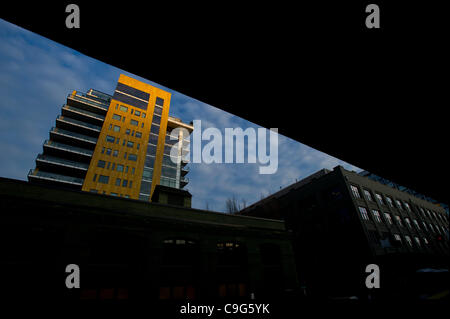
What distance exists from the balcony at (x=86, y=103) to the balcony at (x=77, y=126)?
3.89m

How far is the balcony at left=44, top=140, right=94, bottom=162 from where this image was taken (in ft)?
125

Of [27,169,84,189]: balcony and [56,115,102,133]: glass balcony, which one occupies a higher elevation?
[56,115,102,133]: glass balcony

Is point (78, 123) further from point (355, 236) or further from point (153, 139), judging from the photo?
point (355, 236)

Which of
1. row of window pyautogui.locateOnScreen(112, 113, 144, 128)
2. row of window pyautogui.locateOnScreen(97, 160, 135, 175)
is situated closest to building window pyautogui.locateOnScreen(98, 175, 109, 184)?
row of window pyautogui.locateOnScreen(97, 160, 135, 175)

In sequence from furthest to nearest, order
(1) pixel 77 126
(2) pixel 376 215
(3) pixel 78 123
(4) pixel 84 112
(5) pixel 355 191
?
1. (4) pixel 84 112
2. (3) pixel 78 123
3. (1) pixel 77 126
4. (5) pixel 355 191
5. (2) pixel 376 215

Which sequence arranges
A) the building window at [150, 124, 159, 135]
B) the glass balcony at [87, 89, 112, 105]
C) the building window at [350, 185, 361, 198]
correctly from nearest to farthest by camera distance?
1. the building window at [350, 185, 361, 198]
2. the glass balcony at [87, 89, 112, 105]
3. the building window at [150, 124, 159, 135]

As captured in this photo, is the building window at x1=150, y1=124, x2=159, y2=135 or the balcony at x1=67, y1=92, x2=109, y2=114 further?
the building window at x1=150, y1=124, x2=159, y2=135

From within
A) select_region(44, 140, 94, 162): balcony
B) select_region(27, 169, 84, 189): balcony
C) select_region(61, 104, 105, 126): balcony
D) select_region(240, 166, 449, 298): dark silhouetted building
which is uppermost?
select_region(61, 104, 105, 126): balcony

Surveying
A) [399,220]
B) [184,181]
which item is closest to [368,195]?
[399,220]

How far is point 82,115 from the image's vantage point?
43.7m

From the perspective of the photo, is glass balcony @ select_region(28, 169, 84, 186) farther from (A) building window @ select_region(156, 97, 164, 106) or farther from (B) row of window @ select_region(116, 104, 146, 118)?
(A) building window @ select_region(156, 97, 164, 106)

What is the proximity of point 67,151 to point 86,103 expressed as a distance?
1246 cm

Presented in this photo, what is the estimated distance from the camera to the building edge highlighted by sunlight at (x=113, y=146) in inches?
1483

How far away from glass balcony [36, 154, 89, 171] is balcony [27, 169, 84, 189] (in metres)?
1.99
